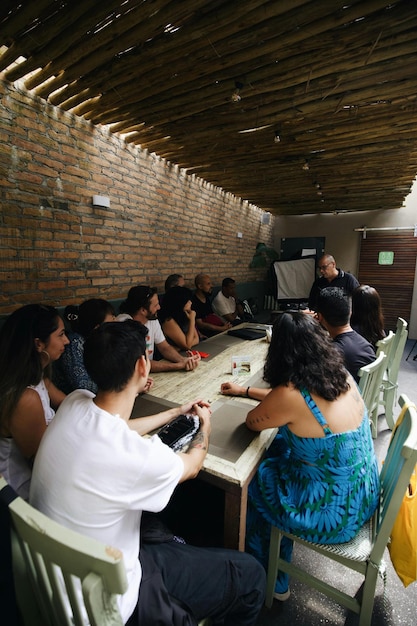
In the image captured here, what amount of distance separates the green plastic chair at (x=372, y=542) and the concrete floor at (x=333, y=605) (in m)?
0.08

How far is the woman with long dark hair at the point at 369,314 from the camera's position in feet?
8.52

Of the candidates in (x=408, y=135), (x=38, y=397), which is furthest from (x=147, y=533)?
(x=408, y=135)

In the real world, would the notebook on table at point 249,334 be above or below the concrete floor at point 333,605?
above

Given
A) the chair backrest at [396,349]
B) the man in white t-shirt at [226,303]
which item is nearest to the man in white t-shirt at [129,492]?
the chair backrest at [396,349]

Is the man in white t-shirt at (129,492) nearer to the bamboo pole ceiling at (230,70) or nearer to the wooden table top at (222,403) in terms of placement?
the wooden table top at (222,403)

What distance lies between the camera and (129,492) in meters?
0.80

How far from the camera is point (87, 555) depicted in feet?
1.91

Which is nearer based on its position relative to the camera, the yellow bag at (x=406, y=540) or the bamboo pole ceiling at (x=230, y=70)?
the yellow bag at (x=406, y=540)

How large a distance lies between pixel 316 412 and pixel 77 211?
2.78m

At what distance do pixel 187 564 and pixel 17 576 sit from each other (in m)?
0.51

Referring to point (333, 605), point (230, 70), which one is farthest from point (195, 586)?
point (230, 70)

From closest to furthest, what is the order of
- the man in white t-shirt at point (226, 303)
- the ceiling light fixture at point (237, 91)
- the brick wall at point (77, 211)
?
the ceiling light fixture at point (237, 91), the brick wall at point (77, 211), the man in white t-shirt at point (226, 303)

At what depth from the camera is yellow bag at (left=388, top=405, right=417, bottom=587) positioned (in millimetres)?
1137

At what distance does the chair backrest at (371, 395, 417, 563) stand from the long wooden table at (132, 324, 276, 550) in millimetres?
494
